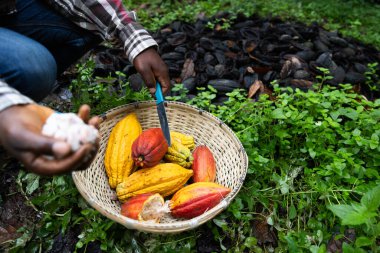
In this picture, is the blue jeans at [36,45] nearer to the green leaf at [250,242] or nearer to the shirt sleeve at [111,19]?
the shirt sleeve at [111,19]

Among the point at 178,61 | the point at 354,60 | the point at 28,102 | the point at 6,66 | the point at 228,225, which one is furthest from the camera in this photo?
the point at 354,60

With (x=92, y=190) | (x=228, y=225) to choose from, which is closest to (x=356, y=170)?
(x=228, y=225)

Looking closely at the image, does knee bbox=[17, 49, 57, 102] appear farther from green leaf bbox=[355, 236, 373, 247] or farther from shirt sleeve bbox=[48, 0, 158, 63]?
green leaf bbox=[355, 236, 373, 247]

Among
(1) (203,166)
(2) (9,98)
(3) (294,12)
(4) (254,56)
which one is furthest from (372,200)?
(3) (294,12)

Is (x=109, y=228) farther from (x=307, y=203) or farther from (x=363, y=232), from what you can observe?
(x=363, y=232)

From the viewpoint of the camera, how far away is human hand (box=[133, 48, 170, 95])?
185cm

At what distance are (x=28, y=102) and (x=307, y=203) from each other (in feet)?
4.61

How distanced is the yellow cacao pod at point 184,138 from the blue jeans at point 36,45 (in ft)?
2.33

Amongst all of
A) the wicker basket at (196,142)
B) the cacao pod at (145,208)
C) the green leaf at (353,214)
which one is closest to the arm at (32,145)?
the wicker basket at (196,142)

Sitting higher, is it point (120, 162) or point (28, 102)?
point (28, 102)

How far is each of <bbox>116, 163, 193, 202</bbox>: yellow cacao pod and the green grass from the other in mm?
2333

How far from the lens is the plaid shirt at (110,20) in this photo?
1.90 meters

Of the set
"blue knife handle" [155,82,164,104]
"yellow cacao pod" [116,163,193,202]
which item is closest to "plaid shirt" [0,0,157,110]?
"blue knife handle" [155,82,164,104]

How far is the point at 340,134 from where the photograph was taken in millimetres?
2123
